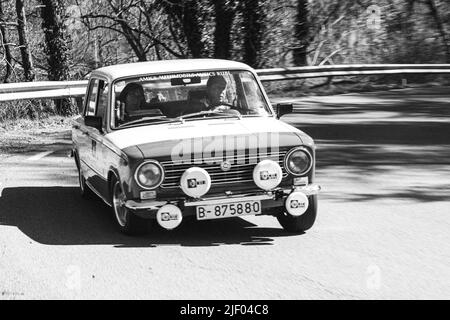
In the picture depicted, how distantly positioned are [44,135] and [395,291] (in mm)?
11527

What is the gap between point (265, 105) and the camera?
29.0 feet

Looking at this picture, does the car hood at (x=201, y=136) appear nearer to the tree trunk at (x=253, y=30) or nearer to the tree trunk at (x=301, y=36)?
the tree trunk at (x=253, y=30)

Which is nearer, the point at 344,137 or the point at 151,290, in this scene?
the point at 151,290

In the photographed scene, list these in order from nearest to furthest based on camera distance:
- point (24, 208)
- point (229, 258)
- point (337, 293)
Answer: point (337, 293)
point (229, 258)
point (24, 208)

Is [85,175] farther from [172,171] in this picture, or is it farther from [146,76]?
[172,171]

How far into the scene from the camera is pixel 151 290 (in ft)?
20.3

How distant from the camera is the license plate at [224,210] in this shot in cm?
757

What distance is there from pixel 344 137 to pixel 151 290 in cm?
930

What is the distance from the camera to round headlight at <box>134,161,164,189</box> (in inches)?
295

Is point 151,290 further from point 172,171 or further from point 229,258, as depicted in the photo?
point 172,171

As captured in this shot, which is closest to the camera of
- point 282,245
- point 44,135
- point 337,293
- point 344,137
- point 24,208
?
point 337,293

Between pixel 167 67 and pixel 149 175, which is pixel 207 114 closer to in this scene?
pixel 167 67
